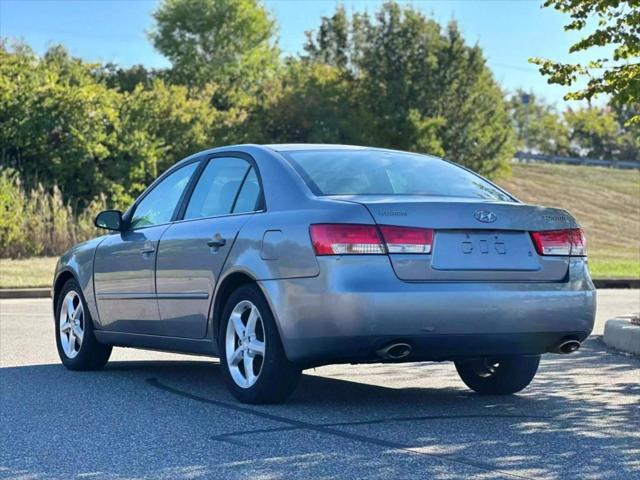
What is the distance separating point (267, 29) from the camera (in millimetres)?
77500

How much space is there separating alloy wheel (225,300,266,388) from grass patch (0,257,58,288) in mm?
13332

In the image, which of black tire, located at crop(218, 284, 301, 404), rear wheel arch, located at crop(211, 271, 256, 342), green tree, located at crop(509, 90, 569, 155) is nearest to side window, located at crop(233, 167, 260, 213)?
rear wheel arch, located at crop(211, 271, 256, 342)

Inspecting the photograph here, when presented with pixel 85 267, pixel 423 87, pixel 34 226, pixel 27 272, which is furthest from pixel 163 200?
pixel 423 87

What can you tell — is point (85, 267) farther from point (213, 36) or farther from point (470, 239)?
point (213, 36)

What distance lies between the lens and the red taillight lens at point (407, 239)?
631cm

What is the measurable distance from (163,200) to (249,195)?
1.28 metres

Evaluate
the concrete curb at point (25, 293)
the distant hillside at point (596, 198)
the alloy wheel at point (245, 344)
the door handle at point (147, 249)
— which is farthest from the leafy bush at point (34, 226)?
the alloy wheel at point (245, 344)

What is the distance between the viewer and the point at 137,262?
8.18 m

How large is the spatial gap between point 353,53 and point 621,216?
14008 millimetres

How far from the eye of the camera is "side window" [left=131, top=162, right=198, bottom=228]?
322 inches

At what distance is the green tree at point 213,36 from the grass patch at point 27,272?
4884cm

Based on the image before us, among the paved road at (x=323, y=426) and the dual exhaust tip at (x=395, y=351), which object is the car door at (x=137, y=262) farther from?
the dual exhaust tip at (x=395, y=351)

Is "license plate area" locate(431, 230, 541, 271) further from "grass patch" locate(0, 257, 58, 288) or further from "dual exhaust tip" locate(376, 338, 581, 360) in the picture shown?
"grass patch" locate(0, 257, 58, 288)

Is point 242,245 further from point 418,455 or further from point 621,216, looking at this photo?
point 621,216
